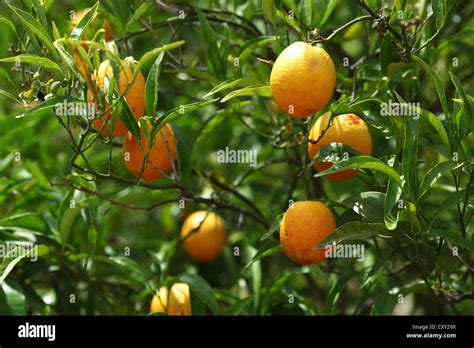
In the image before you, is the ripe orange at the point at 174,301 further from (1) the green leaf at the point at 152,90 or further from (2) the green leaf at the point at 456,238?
(2) the green leaf at the point at 456,238

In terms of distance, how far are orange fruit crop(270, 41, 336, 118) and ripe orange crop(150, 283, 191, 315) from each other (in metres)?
0.50

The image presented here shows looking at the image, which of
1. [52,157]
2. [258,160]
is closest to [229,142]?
[258,160]

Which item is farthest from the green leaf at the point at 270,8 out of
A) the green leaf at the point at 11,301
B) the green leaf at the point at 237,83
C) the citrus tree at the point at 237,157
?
the green leaf at the point at 11,301

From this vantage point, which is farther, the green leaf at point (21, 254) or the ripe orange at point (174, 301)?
the ripe orange at point (174, 301)

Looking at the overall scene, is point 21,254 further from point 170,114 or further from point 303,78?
point 303,78

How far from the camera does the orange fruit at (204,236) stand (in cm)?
175

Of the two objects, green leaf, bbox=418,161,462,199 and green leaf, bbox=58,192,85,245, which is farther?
green leaf, bbox=58,192,85,245

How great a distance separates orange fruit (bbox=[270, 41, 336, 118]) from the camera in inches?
44.1

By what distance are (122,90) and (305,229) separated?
0.41 meters

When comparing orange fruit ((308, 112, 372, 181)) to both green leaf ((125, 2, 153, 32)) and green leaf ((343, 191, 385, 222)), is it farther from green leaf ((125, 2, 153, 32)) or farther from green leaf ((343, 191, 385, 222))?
green leaf ((125, 2, 153, 32))

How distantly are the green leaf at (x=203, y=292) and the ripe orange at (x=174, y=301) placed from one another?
4 centimetres
